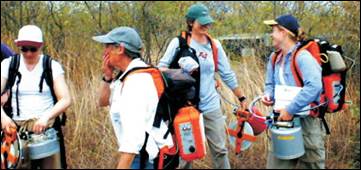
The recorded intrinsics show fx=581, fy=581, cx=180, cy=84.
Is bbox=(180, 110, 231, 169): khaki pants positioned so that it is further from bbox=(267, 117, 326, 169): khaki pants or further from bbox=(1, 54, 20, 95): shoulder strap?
bbox=(1, 54, 20, 95): shoulder strap

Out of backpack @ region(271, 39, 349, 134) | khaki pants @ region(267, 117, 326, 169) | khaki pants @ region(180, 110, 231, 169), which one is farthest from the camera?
khaki pants @ region(180, 110, 231, 169)

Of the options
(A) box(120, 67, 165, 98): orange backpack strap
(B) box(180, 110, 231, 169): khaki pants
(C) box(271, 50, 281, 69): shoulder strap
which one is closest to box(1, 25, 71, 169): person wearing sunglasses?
(B) box(180, 110, 231, 169): khaki pants

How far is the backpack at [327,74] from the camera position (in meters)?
4.41

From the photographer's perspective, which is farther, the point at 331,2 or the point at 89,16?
the point at 89,16

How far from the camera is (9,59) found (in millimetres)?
4723

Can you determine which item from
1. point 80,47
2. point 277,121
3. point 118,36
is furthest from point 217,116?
point 80,47

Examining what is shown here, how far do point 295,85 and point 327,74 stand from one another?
0.89ft

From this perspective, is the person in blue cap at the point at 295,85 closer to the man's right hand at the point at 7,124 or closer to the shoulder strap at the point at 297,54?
the shoulder strap at the point at 297,54

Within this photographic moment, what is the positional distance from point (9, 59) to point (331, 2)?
4.46m

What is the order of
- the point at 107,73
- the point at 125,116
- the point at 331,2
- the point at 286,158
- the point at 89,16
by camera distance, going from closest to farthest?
the point at 125,116
the point at 107,73
the point at 286,158
the point at 331,2
the point at 89,16

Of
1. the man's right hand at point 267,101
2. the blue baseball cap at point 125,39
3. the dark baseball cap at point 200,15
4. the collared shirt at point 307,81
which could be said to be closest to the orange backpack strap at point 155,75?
the blue baseball cap at point 125,39

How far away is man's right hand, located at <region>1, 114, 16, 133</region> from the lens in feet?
14.9

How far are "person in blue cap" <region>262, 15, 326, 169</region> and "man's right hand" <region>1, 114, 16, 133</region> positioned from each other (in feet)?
6.83

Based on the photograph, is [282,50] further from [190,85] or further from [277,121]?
[190,85]
